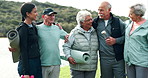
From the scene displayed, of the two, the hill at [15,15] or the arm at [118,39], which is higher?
the arm at [118,39]

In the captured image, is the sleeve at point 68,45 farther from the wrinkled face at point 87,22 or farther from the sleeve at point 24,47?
the sleeve at point 24,47

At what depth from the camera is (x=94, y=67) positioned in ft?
13.0

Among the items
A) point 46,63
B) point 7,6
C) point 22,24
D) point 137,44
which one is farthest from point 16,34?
point 7,6

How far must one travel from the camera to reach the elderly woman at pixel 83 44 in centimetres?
388

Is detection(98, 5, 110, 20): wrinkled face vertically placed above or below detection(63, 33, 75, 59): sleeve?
above

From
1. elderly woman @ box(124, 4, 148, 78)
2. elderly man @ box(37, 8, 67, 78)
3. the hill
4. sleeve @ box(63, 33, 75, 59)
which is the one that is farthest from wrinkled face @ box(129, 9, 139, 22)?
the hill

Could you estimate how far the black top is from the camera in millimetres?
3279

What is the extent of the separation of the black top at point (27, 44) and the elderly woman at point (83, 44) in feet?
2.17

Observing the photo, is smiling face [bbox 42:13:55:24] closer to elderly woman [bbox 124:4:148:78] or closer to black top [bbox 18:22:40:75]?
black top [bbox 18:22:40:75]

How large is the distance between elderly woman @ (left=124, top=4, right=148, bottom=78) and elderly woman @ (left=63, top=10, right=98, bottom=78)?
61 cm

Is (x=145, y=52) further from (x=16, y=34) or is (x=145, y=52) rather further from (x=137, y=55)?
(x=16, y=34)

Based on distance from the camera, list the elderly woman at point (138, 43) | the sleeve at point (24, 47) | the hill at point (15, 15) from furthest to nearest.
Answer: the hill at point (15, 15) → the elderly woman at point (138, 43) → the sleeve at point (24, 47)

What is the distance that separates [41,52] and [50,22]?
1.58 ft

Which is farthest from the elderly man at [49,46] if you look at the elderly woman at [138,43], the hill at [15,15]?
the hill at [15,15]
